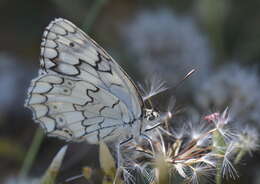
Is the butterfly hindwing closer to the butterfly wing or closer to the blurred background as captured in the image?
the butterfly wing

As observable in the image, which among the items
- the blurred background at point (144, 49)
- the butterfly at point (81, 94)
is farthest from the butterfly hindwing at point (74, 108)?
the blurred background at point (144, 49)

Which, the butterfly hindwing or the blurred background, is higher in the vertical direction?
the blurred background

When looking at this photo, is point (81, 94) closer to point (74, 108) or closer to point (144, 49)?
point (74, 108)

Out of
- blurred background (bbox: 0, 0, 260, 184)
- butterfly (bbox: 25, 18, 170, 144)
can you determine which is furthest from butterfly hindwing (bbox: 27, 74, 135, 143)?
blurred background (bbox: 0, 0, 260, 184)

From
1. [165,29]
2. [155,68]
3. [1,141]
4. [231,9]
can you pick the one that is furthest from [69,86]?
[231,9]

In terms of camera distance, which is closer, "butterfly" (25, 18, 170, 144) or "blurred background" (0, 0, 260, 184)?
"butterfly" (25, 18, 170, 144)

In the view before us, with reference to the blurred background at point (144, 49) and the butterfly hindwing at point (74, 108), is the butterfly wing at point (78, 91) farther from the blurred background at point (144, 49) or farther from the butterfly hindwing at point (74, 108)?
the blurred background at point (144, 49)

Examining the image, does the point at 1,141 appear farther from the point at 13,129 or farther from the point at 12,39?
the point at 12,39
